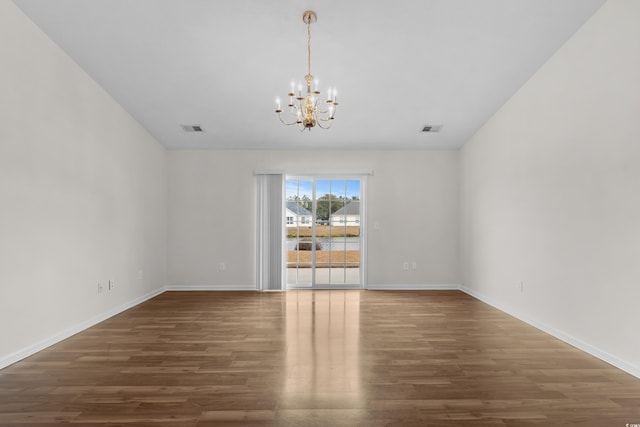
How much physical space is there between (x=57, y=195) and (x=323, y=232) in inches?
156

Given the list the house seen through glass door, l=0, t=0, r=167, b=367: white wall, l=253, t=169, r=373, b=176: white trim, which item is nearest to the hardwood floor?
l=0, t=0, r=167, b=367: white wall

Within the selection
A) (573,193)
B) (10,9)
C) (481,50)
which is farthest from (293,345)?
(10,9)

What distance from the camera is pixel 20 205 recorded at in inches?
118

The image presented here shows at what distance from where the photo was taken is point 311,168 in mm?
6203

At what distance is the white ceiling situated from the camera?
3.12 meters

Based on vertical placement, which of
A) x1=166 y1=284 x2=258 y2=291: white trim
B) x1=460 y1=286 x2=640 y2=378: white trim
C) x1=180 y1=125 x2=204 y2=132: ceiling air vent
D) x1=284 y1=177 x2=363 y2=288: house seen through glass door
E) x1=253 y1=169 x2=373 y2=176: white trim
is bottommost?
x1=166 y1=284 x2=258 y2=291: white trim

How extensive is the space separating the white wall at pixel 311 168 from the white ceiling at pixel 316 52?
40.2 inches

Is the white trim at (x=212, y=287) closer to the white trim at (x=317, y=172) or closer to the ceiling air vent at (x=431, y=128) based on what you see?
the white trim at (x=317, y=172)

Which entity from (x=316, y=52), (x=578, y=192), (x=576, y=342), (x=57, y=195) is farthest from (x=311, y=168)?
(x=576, y=342)

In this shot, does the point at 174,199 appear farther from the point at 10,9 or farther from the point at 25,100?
the point at 10,9

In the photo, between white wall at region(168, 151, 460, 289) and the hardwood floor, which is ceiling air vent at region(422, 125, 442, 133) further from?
the hardwood floor

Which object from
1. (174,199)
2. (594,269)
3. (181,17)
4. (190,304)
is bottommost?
(190,304)

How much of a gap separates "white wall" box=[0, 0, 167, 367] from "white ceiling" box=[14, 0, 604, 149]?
1.13ft

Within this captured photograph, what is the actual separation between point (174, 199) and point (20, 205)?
3.15m
